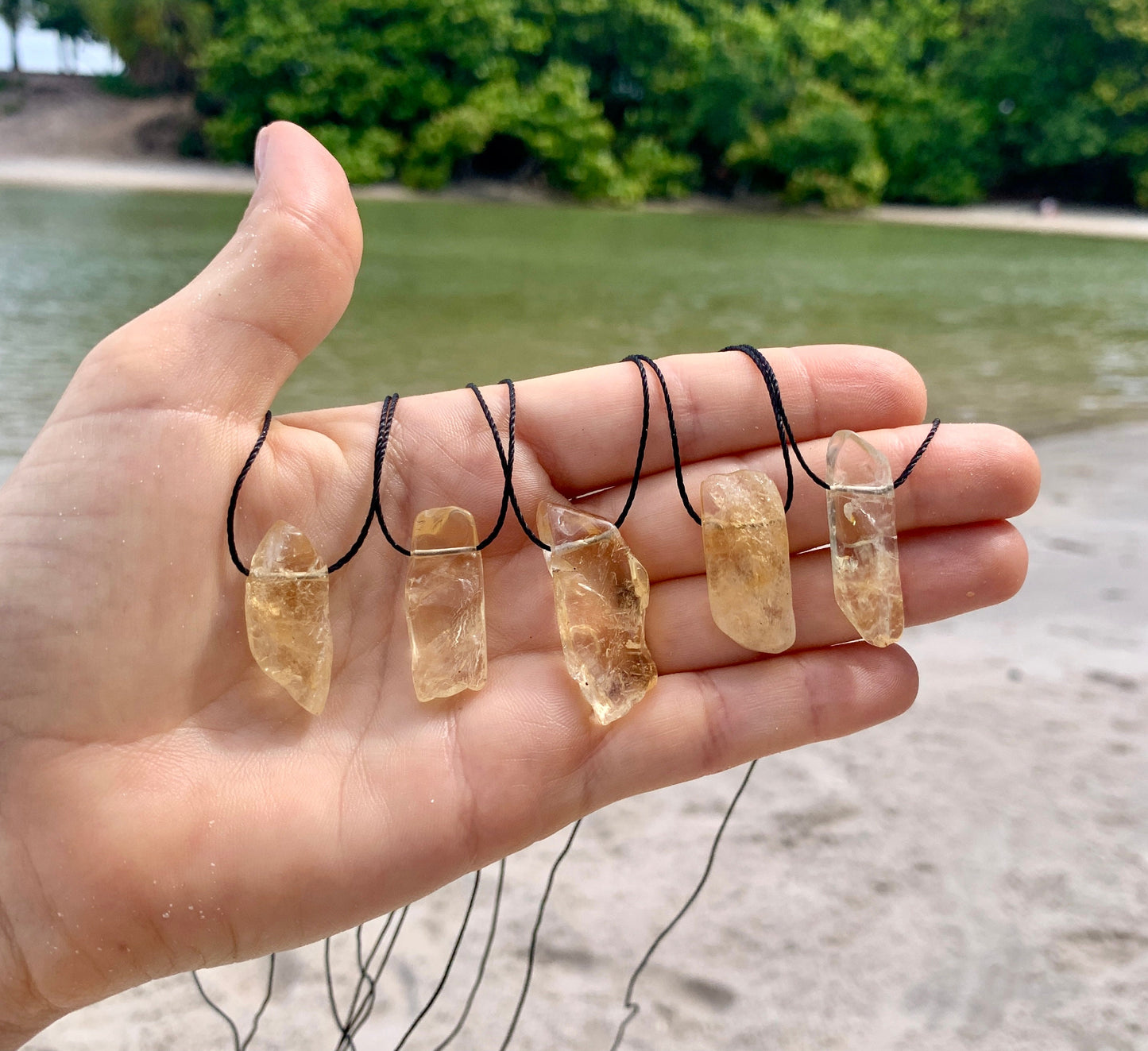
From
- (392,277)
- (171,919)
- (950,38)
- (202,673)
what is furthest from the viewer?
(950,38)

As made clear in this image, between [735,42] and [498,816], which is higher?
[735,42]

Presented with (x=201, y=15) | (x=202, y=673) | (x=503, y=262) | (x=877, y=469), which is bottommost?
(x=503, y=262)

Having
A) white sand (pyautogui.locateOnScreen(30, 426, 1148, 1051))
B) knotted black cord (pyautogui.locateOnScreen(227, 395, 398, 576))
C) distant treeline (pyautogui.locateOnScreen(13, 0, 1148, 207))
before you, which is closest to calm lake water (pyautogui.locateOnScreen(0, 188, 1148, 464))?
white sand (pyautogui.locateOnScreen(30, 426, 1148, 1051))

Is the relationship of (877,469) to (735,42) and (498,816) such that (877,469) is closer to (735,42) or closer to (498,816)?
(498,816)

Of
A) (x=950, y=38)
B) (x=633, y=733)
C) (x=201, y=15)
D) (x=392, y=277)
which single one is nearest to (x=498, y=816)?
(x=633, y=733)

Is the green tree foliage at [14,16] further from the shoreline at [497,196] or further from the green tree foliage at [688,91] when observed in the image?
the shoreline at [497,196]

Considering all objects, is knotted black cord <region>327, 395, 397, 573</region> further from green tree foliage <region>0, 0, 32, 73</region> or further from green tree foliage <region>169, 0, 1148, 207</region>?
green tree foliage <region>0, 0, 32, 73</region>

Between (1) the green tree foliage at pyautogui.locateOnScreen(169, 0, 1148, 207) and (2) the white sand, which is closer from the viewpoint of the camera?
(2) the white sand
